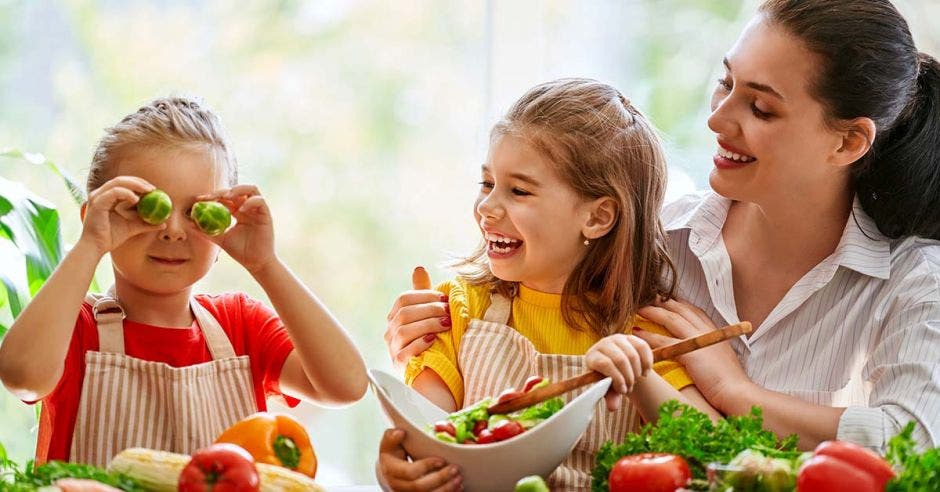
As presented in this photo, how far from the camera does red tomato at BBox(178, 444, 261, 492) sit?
135cm

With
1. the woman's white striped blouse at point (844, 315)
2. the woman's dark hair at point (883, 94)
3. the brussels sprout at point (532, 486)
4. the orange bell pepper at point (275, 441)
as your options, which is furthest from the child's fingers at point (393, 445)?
the woman's dark hair at point (883, 94)

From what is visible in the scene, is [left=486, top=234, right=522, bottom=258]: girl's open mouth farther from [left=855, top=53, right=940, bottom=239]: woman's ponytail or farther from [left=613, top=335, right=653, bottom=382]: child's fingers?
[left=855, top=53, right=940, bottom=239]: woman's ponytail

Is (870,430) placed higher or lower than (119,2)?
lower

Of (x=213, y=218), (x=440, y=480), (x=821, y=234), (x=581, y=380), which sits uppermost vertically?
(x=213, y=218)

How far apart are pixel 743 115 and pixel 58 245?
1.40m

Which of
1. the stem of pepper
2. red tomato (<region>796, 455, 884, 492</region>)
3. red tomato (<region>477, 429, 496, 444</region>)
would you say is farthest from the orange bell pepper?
red tomato (<region>796, 455, 884, 492</region>)

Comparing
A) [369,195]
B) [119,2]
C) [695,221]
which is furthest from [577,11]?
[119,2]

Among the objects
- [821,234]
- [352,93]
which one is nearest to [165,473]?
[821,234]

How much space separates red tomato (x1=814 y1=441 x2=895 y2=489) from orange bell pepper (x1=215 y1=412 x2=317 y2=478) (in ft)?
2.33

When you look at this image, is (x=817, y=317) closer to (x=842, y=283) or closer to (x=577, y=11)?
(x=842, y=283)

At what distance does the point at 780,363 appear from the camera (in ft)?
7.17

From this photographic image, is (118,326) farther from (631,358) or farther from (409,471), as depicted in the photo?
(631,358)

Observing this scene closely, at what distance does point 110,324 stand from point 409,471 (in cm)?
63

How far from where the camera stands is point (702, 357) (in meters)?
2.04
